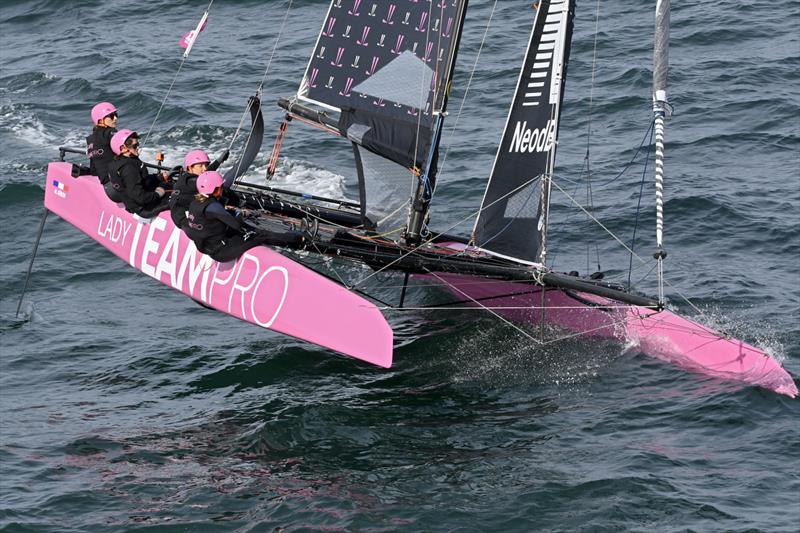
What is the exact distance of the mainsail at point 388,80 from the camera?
477 inches

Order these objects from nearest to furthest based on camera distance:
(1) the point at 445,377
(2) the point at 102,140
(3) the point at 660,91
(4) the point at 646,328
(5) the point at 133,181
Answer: (3) the point at 660,91 → (1) the point at 445,377 → (4) the point at 646,328 → (5) the point at 133,181 → (2) the point at 102,140

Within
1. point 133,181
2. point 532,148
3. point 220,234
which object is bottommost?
point 220,234

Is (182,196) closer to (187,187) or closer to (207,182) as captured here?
(187,187)

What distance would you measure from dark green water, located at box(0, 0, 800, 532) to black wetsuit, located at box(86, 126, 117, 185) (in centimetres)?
165

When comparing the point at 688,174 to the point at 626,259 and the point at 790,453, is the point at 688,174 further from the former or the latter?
the point at 790,453

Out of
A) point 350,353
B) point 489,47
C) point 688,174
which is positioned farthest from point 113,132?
point 489,47

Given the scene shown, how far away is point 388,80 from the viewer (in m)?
12.4

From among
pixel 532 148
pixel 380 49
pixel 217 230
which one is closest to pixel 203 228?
pixel 217 230

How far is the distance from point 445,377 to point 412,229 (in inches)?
61.5

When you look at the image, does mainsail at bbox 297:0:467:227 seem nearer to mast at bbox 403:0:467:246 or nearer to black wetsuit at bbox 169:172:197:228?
mast at bbox 403:0:467:246

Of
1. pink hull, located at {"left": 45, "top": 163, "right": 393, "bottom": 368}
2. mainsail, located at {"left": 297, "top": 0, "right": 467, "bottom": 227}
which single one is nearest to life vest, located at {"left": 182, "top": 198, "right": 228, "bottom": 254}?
pink hull, located at {"left": 45, "top": 163, "right": 393, "bottom": 368}

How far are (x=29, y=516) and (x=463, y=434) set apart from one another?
357cm

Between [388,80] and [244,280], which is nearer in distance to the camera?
[244,280]

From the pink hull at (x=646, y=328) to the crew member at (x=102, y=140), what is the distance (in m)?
3.75
